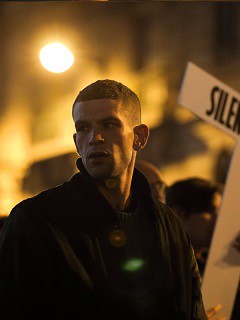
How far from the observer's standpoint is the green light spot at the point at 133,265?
5.71ft

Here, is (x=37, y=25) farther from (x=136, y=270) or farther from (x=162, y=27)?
(x=136, y=270)

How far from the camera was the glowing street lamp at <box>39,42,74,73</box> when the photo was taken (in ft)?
6.29

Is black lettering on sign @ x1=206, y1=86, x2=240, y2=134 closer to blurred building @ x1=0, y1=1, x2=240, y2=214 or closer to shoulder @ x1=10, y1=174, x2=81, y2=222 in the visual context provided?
blurred building @ x1=0, y1=1, x2=240, y2=214

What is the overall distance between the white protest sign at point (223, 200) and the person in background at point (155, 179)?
0.23m

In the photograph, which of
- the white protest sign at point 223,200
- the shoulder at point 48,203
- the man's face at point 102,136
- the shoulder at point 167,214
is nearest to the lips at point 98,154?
the man's face at point 102,136

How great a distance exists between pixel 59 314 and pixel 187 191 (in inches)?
25.8

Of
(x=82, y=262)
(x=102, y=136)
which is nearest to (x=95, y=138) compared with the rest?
(x=102, y=136)

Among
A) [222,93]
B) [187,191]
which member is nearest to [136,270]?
[187,191]

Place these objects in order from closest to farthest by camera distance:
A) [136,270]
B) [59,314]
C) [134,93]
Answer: [59,314] < [136,270] < [134,93]

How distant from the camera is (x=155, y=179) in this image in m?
1.95

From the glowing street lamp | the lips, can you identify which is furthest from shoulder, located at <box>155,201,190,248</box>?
the glowing street lamp

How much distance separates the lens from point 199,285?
1.88m

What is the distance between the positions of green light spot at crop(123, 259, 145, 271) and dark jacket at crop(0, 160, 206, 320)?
37mm

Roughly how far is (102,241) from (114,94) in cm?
47
